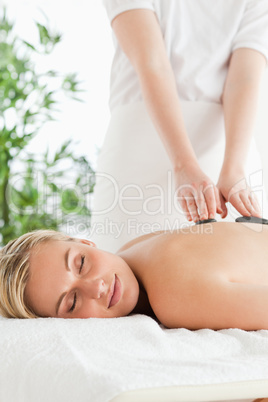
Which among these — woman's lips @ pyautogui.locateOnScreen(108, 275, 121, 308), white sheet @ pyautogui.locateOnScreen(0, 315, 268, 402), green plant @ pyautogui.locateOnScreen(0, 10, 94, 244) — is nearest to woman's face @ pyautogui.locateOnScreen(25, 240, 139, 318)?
woman's lips @ pyautogui.locateOnScreen(108, 275, 121, 308)

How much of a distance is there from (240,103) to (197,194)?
1.57 ft

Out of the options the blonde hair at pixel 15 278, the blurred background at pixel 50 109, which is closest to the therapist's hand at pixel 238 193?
the blonde hair at pixel 15 278

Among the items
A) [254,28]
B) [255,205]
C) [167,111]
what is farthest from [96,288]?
[254,28]

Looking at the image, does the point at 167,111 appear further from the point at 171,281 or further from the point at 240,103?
the point at 171,281

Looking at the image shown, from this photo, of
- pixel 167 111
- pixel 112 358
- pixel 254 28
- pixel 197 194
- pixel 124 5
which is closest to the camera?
→ pixel 112 358

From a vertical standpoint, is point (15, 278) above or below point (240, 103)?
below

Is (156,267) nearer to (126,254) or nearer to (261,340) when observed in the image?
(126,254)

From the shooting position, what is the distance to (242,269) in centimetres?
137

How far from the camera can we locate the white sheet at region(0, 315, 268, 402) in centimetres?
82

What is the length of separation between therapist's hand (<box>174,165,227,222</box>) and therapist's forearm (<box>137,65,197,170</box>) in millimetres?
37

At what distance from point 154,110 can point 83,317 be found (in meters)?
0.79

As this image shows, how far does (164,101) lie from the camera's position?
1800mm

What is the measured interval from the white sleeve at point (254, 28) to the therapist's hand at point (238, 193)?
0.55 metres

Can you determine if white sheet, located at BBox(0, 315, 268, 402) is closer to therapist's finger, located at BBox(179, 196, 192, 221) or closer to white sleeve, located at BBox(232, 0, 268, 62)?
therapist's finger, located at BBox(179, 196, 192, 221)
